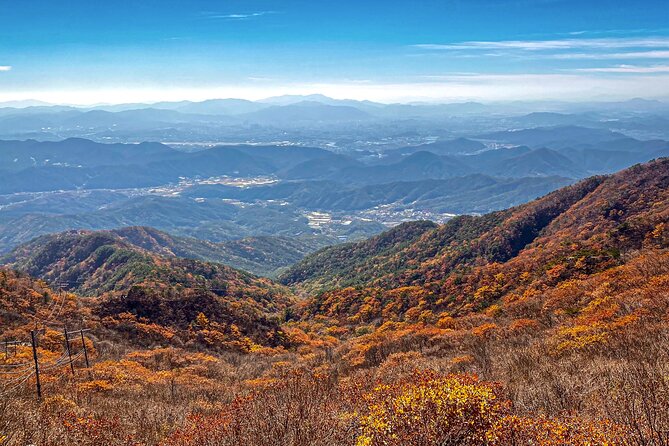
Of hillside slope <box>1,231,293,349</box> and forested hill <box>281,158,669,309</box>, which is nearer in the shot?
hillside slope <box>1,231,293,349</box>

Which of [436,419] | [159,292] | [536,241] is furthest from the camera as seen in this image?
[536,241]

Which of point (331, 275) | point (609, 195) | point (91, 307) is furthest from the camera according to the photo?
point (331, 275)

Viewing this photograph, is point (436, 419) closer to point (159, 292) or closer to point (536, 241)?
point (159, 292)

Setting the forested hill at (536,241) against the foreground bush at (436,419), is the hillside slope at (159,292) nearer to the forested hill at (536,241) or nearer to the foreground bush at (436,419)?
the forested hill at (536,241)

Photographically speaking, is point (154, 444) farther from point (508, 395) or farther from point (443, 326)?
point (443, 326)

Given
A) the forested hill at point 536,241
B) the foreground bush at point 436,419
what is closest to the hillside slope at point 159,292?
the forested hill at point 536,241

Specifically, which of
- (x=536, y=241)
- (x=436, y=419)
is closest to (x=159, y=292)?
(x=436, y=419)

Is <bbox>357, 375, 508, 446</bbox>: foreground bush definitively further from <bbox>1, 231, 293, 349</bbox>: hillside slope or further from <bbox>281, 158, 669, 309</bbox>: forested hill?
<bbox>281, 158, 669, 309</bbox>: forested hill

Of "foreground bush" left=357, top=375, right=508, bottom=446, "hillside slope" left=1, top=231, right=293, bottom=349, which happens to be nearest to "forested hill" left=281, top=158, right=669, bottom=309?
"hillside slope" left=1, top=231, right=293, bottom=349

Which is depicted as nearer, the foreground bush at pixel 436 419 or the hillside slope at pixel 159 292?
the foreground bush at pixel 436 419

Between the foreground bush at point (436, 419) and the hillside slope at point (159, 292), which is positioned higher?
the foreground bush at point (436, 419)

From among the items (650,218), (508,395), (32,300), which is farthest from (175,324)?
(650,218)
